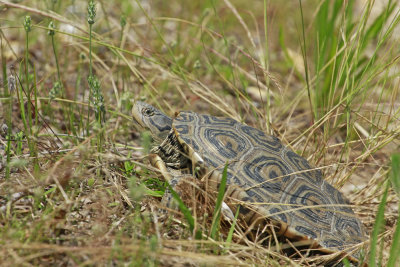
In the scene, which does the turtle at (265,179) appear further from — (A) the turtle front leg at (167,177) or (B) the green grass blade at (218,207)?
(B) the green grass blade at (218,207)

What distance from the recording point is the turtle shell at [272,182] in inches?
89.8

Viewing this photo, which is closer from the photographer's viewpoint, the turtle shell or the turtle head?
the turtle shell

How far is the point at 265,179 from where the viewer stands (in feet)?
7.98

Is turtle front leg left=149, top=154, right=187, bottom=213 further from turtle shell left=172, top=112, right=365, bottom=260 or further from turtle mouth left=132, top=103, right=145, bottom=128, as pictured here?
turtle mouth left=132, top=103, right=145, bottom=128

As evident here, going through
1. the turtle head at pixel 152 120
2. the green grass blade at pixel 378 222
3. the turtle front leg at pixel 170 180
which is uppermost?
the green grass blade at pixel 378 222

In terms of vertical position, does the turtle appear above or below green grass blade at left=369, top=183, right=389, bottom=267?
below

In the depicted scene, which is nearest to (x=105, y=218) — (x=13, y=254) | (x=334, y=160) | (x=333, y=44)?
(x=13, y=254)

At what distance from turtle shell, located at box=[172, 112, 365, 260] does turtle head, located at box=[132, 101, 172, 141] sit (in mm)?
263

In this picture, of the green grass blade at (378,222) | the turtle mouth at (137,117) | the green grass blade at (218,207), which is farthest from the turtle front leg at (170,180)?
the green grass blade at (378,222)

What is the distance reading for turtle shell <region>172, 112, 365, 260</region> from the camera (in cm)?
228

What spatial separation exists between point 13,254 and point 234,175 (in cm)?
123

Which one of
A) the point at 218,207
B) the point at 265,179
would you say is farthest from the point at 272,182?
the point at 218,207

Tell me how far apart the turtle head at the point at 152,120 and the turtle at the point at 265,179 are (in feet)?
0.58

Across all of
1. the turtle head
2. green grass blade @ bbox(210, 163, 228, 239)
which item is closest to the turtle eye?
the turtle head
